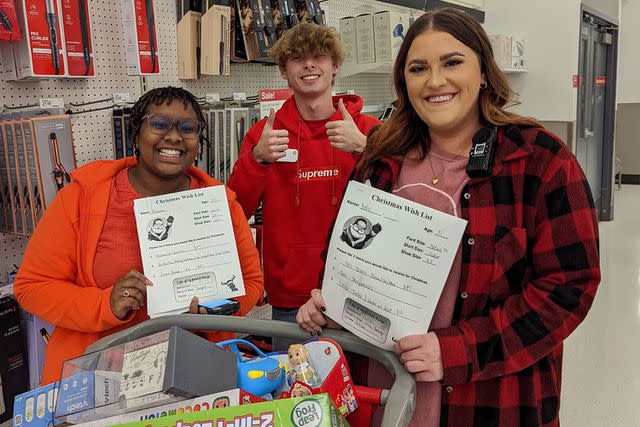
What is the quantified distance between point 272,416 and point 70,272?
3.66 ft

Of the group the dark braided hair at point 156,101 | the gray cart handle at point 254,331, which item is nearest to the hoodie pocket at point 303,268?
the dark braided hair at point 156,101

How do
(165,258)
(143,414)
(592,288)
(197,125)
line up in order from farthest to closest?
(197,125) → (165,258) → (592,288) → (143,414)

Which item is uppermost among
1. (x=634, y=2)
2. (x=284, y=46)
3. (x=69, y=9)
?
(x=634, y=2)

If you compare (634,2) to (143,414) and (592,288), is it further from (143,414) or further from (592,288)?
(143,414)

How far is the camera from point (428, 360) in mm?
1248

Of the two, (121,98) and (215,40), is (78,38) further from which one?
(215,40)

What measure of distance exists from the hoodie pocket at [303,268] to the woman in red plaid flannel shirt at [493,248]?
92cm

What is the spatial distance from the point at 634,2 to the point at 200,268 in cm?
1045

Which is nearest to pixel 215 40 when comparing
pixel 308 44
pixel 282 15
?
pixel 282 15

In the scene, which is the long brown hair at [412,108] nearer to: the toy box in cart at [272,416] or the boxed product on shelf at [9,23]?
the toy box in cart at [272,416]

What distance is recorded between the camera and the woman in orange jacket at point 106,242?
174cm

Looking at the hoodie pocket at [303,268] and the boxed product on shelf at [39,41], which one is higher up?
the boxed product on shelf at [39,41]

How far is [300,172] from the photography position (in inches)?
95.2

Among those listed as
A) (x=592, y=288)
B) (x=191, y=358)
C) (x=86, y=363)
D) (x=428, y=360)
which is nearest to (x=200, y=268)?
(x=86, y=363)
